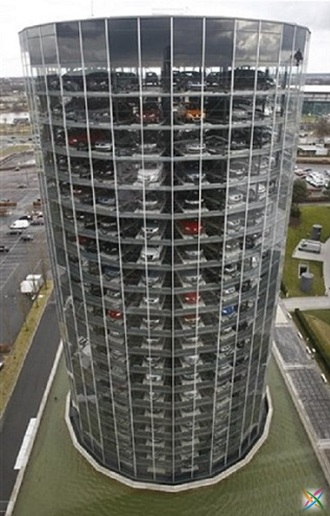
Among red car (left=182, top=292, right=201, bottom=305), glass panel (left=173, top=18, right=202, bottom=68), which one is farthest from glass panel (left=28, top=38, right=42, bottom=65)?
red car (left=182, top=292, right=201, bottom=305)

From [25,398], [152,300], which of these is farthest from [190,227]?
[25,398]

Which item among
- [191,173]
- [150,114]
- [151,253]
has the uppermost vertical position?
[150,114]

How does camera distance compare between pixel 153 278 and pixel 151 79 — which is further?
pixel 153 278

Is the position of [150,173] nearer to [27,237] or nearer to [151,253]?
[151,253]

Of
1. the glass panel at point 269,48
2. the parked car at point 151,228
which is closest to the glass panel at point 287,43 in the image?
the glass panel at point 269,48

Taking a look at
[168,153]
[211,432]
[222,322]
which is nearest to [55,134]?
[168,153]

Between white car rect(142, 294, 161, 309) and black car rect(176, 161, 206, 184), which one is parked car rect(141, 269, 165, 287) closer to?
white car rect(142, 294, 161, 309)
